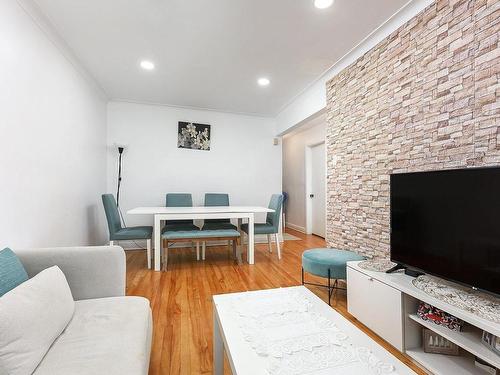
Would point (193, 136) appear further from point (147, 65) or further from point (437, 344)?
point (437, 344)

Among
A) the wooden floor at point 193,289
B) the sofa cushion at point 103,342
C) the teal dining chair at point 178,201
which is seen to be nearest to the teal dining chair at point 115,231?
the wooden floor at point 193,289

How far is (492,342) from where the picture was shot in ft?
3.72

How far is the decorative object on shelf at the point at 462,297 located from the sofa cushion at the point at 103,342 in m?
1.49

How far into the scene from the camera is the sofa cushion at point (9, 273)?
1087mm

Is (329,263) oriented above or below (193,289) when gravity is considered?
above

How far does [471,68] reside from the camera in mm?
1497

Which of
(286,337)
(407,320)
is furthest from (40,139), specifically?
(407,320)

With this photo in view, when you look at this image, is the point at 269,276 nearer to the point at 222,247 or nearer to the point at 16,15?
the point at 222,247

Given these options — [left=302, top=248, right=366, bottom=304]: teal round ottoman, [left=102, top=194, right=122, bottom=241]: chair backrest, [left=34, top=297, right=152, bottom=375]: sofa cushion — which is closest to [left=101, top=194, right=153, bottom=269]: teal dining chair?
[left=102, top=194, right=122, bottom=241]: chair backrest

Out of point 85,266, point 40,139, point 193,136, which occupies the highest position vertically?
point 193,136

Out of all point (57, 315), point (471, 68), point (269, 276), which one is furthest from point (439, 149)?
point (57, 315)

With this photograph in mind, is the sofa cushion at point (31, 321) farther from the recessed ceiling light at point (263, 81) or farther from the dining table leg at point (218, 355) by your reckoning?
the recessed ceiling light at point (263, 81)

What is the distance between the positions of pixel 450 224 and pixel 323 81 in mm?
2391

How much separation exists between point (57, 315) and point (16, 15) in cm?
210
